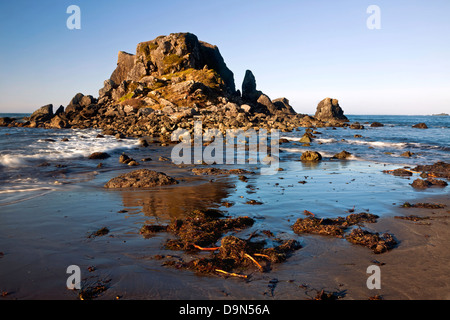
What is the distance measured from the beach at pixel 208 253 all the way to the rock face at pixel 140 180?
50cm

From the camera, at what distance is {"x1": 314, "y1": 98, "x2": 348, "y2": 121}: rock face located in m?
76.9

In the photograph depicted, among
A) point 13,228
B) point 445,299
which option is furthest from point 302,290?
point 13,228

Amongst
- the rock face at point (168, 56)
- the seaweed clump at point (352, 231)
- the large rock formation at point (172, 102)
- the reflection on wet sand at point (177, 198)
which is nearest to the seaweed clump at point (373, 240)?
the seaweed clump at point (352, 231)

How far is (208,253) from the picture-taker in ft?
17.3

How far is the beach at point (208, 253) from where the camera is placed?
414 centimetres

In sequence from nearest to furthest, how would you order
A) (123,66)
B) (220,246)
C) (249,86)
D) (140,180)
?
(220,246)
(140,180)
(249,86)
(123,66)

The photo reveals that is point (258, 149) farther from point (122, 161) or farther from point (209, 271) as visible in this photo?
point (209, 271)

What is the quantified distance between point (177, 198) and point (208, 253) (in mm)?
3990

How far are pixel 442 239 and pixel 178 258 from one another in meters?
5.38

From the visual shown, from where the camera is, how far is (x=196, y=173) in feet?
43.8

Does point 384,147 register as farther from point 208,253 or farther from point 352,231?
point 208,253

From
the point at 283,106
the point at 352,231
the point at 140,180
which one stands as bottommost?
the point at 352,231

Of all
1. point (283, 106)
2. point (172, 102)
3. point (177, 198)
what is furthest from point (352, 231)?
point (283, 106)
